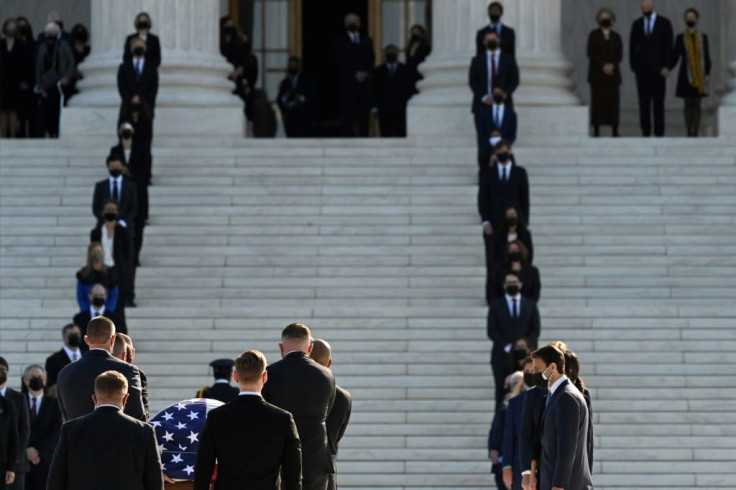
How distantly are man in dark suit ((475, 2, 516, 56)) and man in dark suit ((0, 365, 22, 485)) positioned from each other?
1154 cm

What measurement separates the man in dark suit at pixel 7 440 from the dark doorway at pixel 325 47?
18956 millimetres

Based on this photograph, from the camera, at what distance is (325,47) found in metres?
34.6

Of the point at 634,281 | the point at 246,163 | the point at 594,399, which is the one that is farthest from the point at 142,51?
the point at 594,399

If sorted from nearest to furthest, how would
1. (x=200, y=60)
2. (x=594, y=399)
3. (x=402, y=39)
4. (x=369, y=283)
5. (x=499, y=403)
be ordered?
(x=499, y=403)
(x=594, y=399)
(x=369, y=283)
(x=200, y=60)
(x=402, y=39)

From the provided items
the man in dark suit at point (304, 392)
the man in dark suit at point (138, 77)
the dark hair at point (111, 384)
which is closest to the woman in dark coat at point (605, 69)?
the man in dark suit at point (138, 77)

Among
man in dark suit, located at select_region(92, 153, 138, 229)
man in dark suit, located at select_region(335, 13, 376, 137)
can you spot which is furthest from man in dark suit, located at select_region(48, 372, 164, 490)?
man in dark suit, located at select_region(335, 13, 376, 137)

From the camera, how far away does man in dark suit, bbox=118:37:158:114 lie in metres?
25.0

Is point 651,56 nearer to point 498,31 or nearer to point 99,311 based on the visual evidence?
point 498,31

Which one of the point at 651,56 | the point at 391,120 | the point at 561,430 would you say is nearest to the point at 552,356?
the point at 561,430

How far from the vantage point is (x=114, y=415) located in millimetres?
10273

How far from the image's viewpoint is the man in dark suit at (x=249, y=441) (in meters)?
10.7

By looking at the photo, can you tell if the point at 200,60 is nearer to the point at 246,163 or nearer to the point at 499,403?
the point at 246,163

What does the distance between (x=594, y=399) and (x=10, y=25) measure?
1276cm

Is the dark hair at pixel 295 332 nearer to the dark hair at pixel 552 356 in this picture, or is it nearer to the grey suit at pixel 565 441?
the dark hair at pixel 552 356
